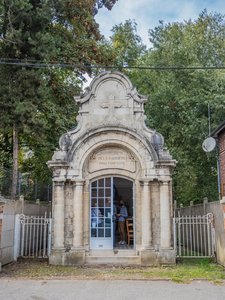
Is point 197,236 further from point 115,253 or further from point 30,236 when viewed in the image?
point 30,236

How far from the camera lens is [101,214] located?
1462cm

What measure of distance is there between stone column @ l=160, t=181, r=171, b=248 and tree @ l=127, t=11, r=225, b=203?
683cm

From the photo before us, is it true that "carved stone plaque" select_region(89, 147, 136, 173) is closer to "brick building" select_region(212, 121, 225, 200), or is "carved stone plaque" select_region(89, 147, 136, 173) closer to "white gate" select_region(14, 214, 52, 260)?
"white gate" select_region(14, 214, 52, 260)

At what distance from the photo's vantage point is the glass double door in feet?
47.2

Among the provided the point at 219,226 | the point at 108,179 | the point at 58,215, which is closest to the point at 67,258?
the point at 58,215

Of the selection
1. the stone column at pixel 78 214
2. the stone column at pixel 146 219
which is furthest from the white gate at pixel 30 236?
the stone column at pixel 146 219

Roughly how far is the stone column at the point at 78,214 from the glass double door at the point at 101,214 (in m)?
0.68

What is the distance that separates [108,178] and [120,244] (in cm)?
301

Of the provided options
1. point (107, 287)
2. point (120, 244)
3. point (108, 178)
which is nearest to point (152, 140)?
point (108, 178)

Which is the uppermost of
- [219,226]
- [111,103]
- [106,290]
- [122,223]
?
[111,103]

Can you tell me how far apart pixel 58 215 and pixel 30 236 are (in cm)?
267

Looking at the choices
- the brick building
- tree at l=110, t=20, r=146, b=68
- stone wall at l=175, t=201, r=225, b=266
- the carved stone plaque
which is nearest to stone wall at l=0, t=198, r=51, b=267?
the carved stone plaque

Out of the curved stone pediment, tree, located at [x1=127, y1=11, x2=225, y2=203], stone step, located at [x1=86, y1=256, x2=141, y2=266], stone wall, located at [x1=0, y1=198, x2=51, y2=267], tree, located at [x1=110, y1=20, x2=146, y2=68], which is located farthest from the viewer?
tree, located at [x1=110, y1=20, x2=146, y2=68]

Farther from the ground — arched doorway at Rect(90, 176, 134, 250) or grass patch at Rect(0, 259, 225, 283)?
arched doorway at Rect(90, 176, 134, 250)
